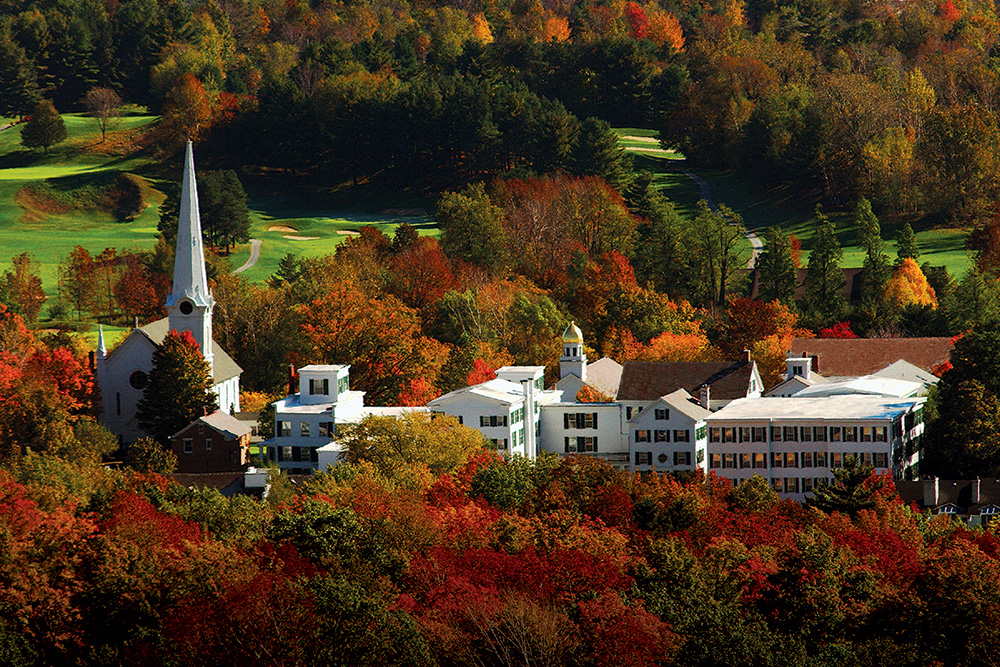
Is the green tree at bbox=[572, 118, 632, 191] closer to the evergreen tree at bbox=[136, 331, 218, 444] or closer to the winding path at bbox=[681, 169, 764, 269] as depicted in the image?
the winding path at bbox=[681, 169, 764, 269]

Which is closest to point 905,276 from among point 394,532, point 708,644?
point 394,532

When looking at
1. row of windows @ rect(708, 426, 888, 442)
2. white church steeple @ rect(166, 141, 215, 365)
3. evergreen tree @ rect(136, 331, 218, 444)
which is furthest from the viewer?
white church steeple @ rect(166, 141, 215, 365)

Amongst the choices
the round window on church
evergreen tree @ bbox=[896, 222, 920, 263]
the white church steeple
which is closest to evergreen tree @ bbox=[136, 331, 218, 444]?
the round window on church

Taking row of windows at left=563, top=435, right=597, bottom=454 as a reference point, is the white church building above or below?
above

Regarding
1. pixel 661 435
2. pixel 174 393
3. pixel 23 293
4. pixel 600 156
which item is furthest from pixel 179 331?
pixel 600 156

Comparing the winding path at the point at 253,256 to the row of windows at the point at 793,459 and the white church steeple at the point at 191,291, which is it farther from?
the row of windows at the point at 793,459

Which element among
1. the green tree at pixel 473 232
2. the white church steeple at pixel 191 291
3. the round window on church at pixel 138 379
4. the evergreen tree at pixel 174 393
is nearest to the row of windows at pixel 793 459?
the evergreen tree at pixel 174 393
